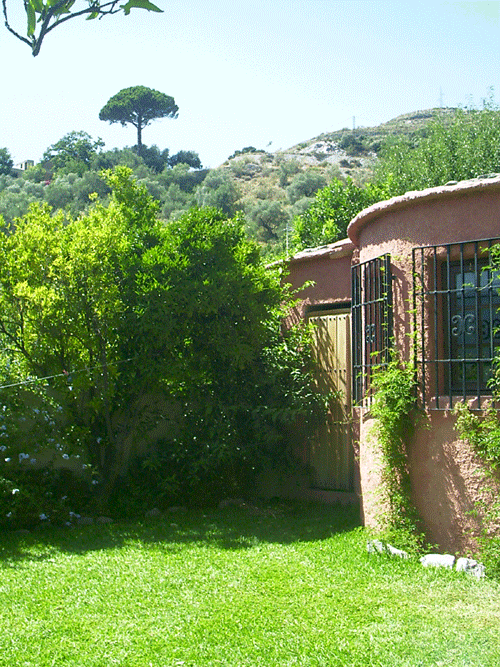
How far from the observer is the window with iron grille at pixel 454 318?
595 centimetres

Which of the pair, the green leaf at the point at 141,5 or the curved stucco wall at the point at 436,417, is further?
the curved stucco wall at the point at 436,417

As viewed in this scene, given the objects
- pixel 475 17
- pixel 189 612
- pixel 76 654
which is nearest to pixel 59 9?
pixel 475 17

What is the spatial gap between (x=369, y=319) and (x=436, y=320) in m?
1.02

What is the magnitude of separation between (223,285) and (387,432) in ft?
9.57

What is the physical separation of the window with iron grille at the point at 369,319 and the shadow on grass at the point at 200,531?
1502 mm

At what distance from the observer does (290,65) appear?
3.30 metres

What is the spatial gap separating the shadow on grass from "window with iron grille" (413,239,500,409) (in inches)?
80.8

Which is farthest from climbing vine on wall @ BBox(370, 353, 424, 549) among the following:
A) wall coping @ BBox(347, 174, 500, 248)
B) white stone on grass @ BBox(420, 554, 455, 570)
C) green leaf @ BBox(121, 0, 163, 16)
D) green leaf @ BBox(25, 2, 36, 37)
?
green leaf @ BBox(25, 2, 36, 37)

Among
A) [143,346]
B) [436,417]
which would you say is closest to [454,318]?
[436,417]

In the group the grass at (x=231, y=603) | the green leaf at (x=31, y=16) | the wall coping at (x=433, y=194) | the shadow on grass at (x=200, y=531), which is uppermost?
the wall coping at (x=433, y=194)

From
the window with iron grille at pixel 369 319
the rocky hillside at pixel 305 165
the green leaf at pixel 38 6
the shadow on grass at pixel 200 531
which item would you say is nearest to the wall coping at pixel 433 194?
the window with iron grille at pixel 369 319

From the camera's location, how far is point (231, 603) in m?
4.85

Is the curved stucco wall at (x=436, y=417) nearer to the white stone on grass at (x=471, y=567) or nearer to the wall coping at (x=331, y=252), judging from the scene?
the white stone on grass at (x=471, y=567)

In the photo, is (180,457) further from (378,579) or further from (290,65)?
(290,65)
